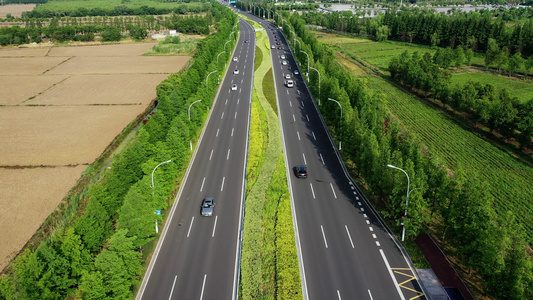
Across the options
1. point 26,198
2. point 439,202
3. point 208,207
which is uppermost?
point 439,202

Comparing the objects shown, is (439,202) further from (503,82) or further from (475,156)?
(503,82)

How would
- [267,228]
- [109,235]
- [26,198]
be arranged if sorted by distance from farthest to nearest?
[26,198]
[267,228]
[109,235]

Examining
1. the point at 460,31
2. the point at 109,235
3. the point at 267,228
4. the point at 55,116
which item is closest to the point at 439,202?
the point at 267,228

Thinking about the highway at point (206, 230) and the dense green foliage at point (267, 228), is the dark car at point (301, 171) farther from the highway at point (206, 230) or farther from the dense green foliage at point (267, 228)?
the highway at point (206, 230)

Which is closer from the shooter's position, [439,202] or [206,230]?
[439,202]

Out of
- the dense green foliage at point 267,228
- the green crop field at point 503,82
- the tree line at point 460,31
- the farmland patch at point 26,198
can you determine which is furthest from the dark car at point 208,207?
the tree line at point 460,31

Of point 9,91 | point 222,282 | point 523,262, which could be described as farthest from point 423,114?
point 9,91

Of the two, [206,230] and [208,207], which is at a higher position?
[208,207]
